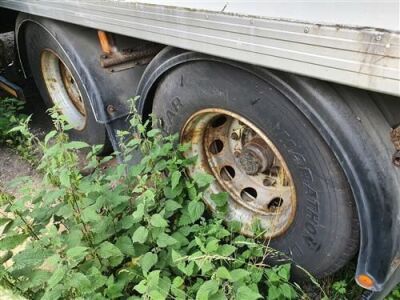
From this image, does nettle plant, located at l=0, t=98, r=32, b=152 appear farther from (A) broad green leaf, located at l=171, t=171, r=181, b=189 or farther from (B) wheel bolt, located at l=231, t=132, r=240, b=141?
(B) wheel bolt, located at l=231, t=132, r=240, b=141

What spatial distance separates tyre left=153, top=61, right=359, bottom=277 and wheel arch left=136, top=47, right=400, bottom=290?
95 millimetres

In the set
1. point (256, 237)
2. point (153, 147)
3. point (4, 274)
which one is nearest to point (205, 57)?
point (153, 147)

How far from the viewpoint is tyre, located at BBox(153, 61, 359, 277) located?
162 cm

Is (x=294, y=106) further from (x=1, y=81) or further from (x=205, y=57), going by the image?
(x=1, y=81)

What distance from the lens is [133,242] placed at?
6.46 ft

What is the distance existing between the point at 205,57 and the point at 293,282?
1188mm

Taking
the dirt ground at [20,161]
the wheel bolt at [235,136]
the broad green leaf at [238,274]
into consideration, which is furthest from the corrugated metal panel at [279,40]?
the dirt ground at [20,161]

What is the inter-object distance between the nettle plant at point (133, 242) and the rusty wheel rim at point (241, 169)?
10cm

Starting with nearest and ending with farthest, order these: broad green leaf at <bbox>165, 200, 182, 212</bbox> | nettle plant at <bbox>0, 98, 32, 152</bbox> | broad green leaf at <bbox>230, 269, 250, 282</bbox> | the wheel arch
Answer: the wheel arch < broad green leaf at <bbox>230, 269, 250, 282</bbox> < broad green leaf at <bbox>165, 200, 182, 212</bbox> < nettle plant at <bbox>0, 98, 32, 152</bbox>

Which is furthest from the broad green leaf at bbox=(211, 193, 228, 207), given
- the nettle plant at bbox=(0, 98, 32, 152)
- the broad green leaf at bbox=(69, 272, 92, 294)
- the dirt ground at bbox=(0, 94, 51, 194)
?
the nettle plant at bbox=(0, 98, 32, 152)


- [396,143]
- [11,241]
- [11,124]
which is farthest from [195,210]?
[11,124]

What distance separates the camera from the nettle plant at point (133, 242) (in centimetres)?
173

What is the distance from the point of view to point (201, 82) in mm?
1918

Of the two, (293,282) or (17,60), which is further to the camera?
(17,60)
